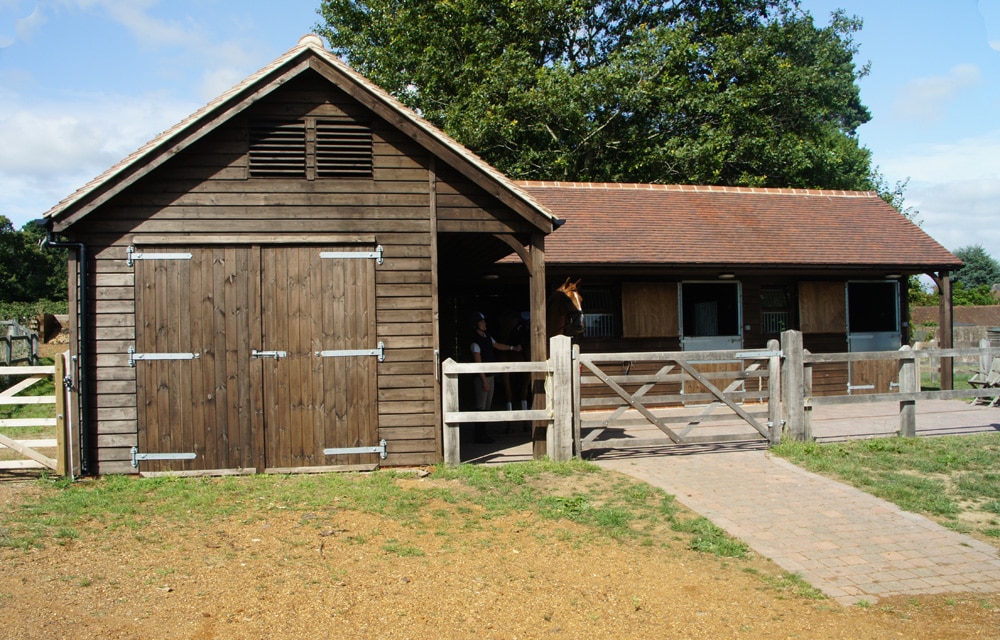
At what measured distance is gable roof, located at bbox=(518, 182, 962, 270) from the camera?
15312 mm

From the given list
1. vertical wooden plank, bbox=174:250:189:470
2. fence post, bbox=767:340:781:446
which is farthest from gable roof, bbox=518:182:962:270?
vertical wooden plank, bbox=174:250:189:470

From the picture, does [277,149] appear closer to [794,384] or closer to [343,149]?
[343,149]

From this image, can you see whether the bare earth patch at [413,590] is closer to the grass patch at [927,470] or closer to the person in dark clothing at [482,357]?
the grass patch at [927,470]

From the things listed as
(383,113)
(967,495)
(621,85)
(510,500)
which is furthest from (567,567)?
(621,85)

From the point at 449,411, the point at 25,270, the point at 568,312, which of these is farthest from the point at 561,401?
the point at 25,270

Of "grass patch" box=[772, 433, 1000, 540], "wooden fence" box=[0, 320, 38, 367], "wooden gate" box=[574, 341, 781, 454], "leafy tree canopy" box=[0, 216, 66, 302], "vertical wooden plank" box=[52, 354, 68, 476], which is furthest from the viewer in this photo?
"leafy tree canopy" box=[0, 216, 66, 302]

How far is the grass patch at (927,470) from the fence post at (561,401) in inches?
109

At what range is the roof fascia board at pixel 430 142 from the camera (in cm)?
912

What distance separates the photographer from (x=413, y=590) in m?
5.36

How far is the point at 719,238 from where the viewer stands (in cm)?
1623

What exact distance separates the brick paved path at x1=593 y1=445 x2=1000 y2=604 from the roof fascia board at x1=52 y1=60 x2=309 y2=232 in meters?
5.96

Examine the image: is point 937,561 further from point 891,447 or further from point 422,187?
point 422,187

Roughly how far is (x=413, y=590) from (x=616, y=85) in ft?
72.1

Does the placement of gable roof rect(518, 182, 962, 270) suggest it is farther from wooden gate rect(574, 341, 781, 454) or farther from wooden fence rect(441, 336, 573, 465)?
wooden fence rect(441, 336, 573, 465)
